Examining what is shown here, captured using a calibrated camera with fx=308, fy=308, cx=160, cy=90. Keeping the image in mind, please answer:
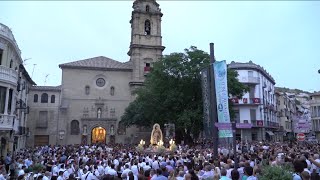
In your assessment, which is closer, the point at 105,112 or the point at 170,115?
the point at 170,115

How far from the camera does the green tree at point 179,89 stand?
35.7 meters

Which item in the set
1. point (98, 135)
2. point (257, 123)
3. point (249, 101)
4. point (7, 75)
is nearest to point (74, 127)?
point (98, 135)

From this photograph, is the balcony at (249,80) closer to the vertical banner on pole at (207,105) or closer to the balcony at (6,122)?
the vertical banner on pole at (207,105)

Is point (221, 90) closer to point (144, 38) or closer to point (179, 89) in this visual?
point (179, 89)

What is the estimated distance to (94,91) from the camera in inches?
1972

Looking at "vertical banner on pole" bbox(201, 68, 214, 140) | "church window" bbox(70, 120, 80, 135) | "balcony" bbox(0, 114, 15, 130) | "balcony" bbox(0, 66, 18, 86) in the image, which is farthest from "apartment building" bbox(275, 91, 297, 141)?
"balcony" bbox(0, 66, 18, 86)

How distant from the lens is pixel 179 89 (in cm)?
3666

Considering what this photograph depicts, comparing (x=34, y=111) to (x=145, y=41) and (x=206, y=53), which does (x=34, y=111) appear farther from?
(x=206, y=53)

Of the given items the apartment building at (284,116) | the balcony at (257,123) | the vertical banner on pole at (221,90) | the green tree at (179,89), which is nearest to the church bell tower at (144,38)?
the green tree at (179,89)

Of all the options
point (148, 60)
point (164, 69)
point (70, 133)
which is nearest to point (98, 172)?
point (164, 69)

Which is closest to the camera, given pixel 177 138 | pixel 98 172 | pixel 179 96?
pixel 98 172

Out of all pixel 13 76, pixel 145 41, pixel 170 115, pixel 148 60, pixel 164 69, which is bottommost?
pixel 170 115

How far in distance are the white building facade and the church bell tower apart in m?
13.1

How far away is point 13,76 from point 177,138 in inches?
905
